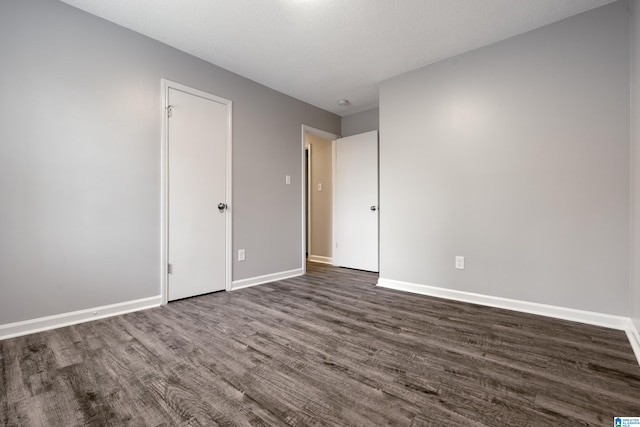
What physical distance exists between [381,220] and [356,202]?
98 cm

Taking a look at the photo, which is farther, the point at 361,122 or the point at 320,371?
the point at 361,122

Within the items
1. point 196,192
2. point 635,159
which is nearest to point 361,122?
point 196,192

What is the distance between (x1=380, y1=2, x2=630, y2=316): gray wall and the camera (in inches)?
83.5

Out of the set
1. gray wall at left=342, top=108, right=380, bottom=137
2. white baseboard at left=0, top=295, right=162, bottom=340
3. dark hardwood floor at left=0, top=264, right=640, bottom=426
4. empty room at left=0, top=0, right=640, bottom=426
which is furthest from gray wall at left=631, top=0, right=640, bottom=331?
white baseboard at left=0, top=295, right=162, bottom=340

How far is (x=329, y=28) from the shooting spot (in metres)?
2.40

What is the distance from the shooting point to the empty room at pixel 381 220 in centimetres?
137

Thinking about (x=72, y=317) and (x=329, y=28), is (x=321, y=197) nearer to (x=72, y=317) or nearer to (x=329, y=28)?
(x=329, y=28)

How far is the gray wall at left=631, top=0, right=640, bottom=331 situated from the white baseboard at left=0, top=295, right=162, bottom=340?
3.73 metres

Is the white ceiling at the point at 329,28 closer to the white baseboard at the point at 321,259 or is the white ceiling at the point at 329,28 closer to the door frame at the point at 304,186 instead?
the door frame at the point at 304,186

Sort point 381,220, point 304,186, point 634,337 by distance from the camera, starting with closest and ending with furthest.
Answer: point 634,337 < point 381,220 < point 304,186

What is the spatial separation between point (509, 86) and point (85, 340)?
3959 mm

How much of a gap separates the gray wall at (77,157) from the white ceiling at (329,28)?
26cm

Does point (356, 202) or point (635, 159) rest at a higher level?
point (635, 159)
